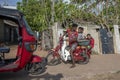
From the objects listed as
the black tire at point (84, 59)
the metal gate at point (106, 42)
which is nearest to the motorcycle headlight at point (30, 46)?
the black tire at point (84, 59)

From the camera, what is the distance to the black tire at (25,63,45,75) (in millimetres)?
9430

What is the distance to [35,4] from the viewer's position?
82.5 ft

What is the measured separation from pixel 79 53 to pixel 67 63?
763 mm

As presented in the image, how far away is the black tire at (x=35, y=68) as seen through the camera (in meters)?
9.43

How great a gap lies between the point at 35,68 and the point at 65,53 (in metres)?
2.42

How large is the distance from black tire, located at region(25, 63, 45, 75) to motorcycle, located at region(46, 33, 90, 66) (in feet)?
6.04

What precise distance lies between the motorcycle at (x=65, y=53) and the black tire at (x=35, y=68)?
184cm

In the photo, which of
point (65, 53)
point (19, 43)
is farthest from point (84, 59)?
point (19, 43)

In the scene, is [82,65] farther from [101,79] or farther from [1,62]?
[1,62]

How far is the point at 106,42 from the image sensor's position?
1739cm

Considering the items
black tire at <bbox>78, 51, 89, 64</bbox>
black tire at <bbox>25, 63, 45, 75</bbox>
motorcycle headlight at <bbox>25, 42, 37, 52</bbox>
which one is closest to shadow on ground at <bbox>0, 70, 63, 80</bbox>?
black tire at <bbox>25, 63, 45, 75</bbox>

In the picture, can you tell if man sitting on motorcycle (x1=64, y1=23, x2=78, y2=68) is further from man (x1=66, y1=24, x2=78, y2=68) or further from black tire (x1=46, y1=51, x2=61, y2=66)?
black tire (x1=46, y1=51, x2=61, y2=66)

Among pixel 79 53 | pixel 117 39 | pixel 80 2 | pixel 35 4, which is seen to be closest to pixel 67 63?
pixel 79 53

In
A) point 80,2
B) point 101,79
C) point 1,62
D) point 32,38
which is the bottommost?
point 101,79
